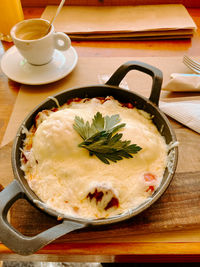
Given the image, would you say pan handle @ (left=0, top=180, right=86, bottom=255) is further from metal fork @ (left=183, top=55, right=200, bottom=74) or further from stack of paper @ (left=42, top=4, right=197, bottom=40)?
stack of paper @ (left=42, top=4, right=197, bottom=40)

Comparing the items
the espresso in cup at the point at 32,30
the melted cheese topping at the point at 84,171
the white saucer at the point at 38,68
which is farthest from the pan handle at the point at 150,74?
the espresso in cup at the point at 32,30

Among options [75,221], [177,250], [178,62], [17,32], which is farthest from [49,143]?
[178,62]

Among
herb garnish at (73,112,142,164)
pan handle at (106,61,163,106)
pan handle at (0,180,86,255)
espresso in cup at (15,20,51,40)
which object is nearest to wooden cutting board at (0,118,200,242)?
pan handle at (0,180,86,255)

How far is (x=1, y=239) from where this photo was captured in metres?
0.73

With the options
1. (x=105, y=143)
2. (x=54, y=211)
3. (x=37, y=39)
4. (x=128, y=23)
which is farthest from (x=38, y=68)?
(x=54, y=211)

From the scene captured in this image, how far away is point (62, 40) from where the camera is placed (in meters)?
1.49

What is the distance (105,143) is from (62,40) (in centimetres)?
81

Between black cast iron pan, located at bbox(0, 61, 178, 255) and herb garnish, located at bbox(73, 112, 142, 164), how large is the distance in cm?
17

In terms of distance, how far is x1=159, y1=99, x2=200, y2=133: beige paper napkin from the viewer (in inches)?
47.5

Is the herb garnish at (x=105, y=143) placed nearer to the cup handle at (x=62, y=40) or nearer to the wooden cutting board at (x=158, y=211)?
the wooden cutting board at (x=158, y=211)

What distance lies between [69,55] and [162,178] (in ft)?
3.40

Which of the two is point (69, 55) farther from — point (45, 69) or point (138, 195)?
point (138, 195)

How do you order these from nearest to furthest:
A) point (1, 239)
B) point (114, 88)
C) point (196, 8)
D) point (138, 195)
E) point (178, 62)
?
point (1, 239), point (138, 195), point (114, 88), point (178, 62), point (196, 8)

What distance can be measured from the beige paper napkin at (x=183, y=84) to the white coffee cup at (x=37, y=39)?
0.62 m
